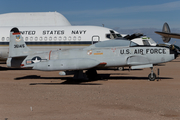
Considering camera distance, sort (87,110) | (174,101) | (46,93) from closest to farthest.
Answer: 1. (87,110)
2. (174,101)
3. (46,93)

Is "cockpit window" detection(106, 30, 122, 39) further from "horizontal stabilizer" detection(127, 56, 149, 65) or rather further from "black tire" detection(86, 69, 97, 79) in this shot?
"horizontal stabilizer" detection(127, 56, 149, 65)

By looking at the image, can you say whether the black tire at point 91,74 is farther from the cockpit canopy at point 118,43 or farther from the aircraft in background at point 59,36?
the aircraft in background at point 59,36

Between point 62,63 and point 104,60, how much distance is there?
2.38m

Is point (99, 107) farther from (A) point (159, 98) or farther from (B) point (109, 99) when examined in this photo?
A: (A) point (159, 98)

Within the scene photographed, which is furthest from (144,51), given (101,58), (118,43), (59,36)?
(59,36)

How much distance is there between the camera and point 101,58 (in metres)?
13.8

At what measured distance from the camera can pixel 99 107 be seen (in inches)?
312

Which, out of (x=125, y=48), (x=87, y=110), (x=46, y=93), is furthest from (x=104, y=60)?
(x=87, y=110)

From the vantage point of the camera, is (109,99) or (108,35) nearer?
(109,99)

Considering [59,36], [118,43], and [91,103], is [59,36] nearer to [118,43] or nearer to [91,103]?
[118,43]

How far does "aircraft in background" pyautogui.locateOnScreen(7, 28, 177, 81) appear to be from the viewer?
42.4ft

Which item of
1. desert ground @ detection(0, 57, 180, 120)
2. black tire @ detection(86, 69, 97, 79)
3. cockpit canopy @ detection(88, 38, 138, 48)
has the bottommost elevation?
desert ground @ detection(0, 57, 180, 120)

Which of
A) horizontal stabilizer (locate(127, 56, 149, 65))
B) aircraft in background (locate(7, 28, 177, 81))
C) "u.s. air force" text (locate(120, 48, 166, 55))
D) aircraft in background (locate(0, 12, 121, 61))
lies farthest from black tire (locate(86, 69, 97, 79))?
aircraft in background (locate(0, 12, 121, 61))

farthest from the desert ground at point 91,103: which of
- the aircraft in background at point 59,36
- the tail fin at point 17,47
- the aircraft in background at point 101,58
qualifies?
the aircraft in background at point 59,36
